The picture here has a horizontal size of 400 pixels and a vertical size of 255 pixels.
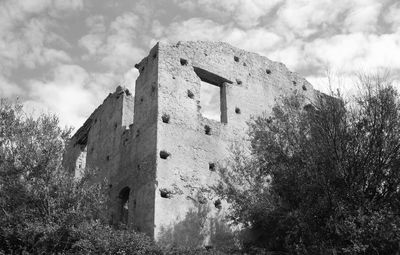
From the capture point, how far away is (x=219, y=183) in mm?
14852

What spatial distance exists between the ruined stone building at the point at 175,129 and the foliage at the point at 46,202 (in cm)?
150

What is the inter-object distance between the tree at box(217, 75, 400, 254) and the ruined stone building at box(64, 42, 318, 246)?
152 centimetres

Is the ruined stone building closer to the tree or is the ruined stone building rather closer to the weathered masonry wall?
the weathered masonry wall

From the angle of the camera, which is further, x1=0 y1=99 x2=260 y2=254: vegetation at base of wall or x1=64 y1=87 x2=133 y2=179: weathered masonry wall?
x1=64 y1=87 x2=133 y2=179: weathered masonry wall

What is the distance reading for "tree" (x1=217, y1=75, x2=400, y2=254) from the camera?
11969 millimetres

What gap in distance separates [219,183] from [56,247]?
5127 mm

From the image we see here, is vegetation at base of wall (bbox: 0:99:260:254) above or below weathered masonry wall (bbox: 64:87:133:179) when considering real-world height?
below

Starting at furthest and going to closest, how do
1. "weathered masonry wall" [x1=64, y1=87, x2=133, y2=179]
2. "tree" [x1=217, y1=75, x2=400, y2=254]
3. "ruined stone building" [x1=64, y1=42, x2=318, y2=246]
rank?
1. "weathered masonry wall" [x1=64, y1=87, x2=133, y2=179]
2. "ruined stone building" [x1=64, y1=42, x2=318, y2=246]
3. "tree" [x1=217, y1=75, x2=400, y2=254]

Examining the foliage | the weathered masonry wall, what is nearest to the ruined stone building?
the weathered masonry wall

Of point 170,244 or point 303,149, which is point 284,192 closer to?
point 303,149

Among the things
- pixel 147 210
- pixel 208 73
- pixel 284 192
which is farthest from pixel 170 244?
pixel 208 73

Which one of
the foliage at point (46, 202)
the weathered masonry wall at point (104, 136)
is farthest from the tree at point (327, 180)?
the weathered masonry wall at point (104, 136)

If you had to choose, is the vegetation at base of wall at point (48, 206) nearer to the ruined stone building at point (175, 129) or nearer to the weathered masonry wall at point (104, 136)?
the ruined stone building at point (175, 129)

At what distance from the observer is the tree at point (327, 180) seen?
39.3ft
